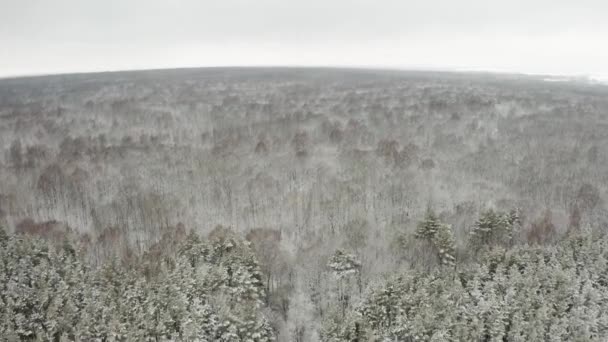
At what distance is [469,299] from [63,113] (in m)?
116

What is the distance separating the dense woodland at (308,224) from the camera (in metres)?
25.9

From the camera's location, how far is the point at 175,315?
2598cm

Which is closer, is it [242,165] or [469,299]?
[469,299]

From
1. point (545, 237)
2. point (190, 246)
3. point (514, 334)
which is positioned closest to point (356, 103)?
point (545, 237)

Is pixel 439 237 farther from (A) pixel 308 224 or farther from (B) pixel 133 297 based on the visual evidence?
(B) pixel 133 297

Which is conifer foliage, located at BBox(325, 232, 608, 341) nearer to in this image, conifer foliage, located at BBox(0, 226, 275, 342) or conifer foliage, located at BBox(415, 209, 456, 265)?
conifer foliage, located at BBox(415, 209, 456, 265)

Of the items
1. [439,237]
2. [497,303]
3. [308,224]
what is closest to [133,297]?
[308,224]

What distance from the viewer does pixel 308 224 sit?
4738cm

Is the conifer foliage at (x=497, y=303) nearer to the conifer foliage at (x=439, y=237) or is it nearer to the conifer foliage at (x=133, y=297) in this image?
the conifer foliage at (x=439, y=237)

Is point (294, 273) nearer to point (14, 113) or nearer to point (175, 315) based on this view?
point (175, 315)

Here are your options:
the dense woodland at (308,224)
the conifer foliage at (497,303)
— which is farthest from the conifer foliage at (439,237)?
the conifer foliage at (497,303)

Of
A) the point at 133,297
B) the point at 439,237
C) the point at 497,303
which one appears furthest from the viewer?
the point at 439,237

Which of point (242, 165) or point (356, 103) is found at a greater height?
point (356, 103)

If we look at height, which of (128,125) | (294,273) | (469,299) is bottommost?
(294,273)
